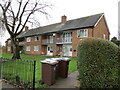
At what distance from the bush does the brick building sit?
49.0ft

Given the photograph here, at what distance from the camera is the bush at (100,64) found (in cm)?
354

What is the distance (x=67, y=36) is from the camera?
74.5 ft

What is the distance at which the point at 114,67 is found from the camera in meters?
3.55

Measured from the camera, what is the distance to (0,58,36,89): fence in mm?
4688

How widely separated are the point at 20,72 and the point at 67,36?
57.2 ft

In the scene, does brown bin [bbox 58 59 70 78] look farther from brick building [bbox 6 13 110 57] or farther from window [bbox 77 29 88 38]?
window [bbox 77 29 88 38]

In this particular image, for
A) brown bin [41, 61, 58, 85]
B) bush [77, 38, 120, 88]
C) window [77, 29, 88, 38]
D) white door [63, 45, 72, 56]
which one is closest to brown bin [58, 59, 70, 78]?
brown bin [41, 61, 58, 85]

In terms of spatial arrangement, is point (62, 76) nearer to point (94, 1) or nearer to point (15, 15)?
point (94, 1)

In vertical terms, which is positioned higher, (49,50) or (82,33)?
(82,33)

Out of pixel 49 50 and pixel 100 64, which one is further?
pixel 49 50

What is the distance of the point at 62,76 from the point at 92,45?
3.29 metres

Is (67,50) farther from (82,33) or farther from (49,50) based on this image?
(49,50)

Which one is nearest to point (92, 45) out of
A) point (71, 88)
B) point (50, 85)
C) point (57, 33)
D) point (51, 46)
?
point (71, 88)


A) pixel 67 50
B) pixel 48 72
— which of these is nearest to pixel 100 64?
pixel 48 72
